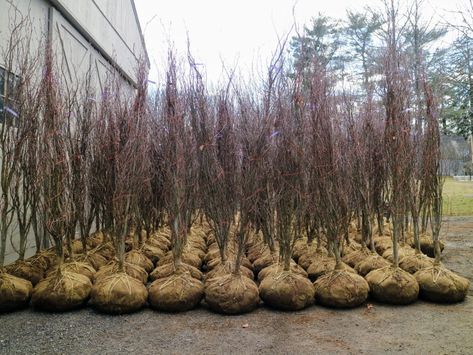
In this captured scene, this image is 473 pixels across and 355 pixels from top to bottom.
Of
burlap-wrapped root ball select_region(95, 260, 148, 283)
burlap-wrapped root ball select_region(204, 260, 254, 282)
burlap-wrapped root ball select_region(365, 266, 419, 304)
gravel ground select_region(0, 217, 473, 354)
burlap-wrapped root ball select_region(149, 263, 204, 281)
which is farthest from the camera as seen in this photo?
burlap-wrapped root ball select_region(149, 263, 204, 281)

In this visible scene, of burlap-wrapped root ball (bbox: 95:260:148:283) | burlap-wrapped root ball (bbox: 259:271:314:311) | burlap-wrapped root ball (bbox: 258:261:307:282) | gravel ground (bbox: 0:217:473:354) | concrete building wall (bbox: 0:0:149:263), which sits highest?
concrete building wall (bbox: 0:0:149:263)

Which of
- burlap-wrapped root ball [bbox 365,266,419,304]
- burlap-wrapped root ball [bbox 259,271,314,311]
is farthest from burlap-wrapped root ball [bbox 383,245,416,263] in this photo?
burlap-wrapped root ball [bbox 259,271,314,311]

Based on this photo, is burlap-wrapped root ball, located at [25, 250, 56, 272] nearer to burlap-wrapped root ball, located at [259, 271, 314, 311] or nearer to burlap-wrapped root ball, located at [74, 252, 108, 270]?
burlap-wrapped root ball, located at [74, 252, 108, 270]

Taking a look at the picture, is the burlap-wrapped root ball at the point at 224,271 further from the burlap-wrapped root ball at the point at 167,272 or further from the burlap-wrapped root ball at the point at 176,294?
the burlap-wrapped root ball at the point at 176,294

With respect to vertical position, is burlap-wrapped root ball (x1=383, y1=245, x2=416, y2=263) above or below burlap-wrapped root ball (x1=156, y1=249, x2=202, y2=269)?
below

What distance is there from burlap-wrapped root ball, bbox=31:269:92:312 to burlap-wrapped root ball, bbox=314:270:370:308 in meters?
2.27

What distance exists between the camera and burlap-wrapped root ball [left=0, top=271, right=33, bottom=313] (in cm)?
334

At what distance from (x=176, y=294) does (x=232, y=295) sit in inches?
20.6

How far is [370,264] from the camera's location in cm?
423

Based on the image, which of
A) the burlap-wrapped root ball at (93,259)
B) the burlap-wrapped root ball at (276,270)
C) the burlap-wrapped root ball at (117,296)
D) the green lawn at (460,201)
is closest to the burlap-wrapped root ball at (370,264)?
the burlap-wrapped root ball at (276,270)

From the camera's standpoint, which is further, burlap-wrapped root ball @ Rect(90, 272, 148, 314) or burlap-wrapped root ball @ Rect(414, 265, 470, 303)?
burlap-wrapped root ball @ Rect(414, 265, 470, 303)

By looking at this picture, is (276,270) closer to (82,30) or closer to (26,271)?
(26,271)

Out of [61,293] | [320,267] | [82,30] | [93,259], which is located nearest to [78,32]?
[82,30]

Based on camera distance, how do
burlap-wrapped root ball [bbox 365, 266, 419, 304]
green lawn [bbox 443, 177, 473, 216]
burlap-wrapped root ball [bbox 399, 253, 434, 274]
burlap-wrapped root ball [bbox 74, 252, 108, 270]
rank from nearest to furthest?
burlap-wrapped root ball [bbox 365, 266, 419, 304], burlap-wrapped root ball [bbox 399, 253, 434, 274], burlap-wrapped root ball [bbox 74, 252, 108, 270], green lawn [bbox 443, 177, 473, 216]
